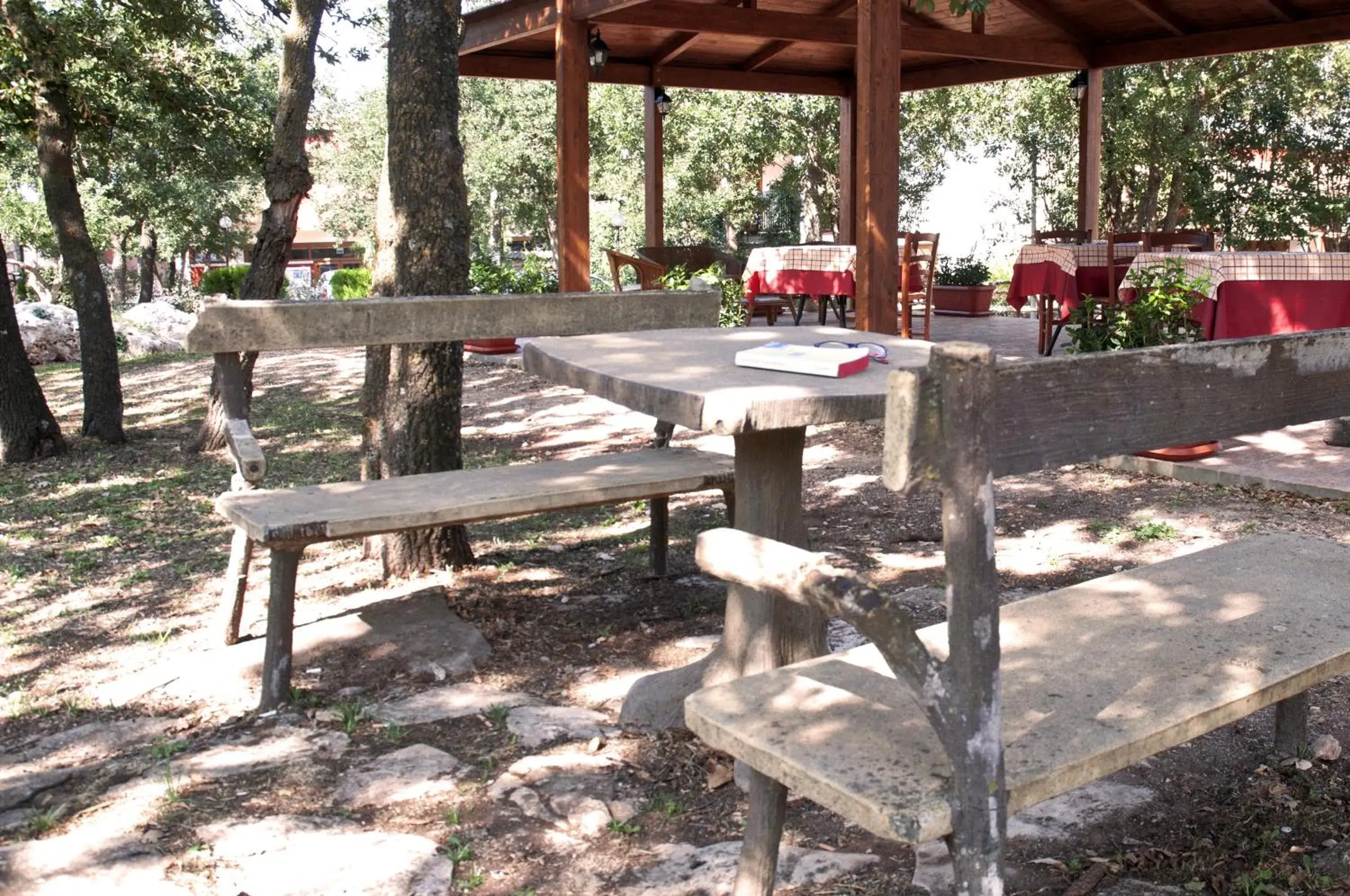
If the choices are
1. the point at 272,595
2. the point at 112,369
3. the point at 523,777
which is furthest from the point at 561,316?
the point at 112,369

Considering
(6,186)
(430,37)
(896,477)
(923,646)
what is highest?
(6,186)

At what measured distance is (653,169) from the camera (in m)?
13.2

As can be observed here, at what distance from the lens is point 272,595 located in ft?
11.3

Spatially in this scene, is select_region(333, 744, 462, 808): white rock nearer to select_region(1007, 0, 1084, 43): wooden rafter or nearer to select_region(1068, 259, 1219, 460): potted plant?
select_region(1068, 259, 1219, 460): potted plant

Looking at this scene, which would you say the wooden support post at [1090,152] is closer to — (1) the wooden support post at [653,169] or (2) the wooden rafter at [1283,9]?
(2) the wooden rafter at [1283,9]

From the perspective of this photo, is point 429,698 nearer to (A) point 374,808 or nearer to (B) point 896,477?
(A) point 374,808

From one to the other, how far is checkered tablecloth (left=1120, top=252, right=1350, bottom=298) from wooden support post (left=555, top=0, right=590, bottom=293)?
4.12 m

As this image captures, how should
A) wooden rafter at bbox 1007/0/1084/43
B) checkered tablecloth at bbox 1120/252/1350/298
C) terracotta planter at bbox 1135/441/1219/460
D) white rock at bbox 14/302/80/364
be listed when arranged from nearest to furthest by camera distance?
terracotta planter at bbox 1135/441/1219/460
checkered tablecloth at bbox 1120/252/1350/298
wooden rafter at bbox 1007/0/1084/43
white rock at bbox 14/302/80/364

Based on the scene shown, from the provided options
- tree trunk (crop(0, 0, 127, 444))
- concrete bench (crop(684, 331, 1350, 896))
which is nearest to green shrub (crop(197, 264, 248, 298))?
tree trunk (crop(0, 0, 127, 444))

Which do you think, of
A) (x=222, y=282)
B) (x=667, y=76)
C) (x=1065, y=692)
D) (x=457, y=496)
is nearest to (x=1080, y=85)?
(x=667, y=76)

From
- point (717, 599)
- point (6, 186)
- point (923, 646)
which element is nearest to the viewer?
point (923, 646)

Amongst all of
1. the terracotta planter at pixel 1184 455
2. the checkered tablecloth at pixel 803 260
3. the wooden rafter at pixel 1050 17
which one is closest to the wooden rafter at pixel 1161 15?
Answer: the wooden rafter at pixel 1050 17

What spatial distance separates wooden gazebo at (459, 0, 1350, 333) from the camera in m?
7.69

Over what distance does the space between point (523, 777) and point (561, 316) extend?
205cm
